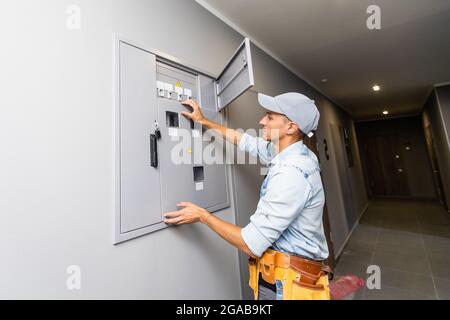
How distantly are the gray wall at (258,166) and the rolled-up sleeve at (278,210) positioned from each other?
0.65 metres

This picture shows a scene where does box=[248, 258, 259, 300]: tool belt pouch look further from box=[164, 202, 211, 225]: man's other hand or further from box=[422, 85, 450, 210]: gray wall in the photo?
box=[422, 85, 450, 210]: gray wall

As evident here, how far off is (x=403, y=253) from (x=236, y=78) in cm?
375

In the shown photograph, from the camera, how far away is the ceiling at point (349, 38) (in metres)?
1.69

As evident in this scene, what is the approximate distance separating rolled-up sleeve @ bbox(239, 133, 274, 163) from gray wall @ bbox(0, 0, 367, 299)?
0.61 meters

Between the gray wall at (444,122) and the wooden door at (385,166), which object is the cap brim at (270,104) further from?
the wooden door at (385,166)

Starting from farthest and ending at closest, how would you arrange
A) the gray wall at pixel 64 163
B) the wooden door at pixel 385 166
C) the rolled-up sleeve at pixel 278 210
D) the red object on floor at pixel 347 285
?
the wooden door at pixel 385 166 → the red object on floor at pixel 347 285 → the rolled-up sleeve at pixel 278 210 → the gray wall at pixel 64 163

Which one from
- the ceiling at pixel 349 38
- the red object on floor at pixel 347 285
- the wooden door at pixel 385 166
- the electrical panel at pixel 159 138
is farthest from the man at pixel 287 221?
the wooden door at pixel 385 166

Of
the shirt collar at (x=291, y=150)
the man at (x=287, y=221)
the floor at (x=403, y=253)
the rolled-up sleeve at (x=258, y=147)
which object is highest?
the rolled-up sleeve at (x=258, y=147)

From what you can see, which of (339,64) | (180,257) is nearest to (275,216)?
(180,257)

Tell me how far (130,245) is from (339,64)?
332 centimetres

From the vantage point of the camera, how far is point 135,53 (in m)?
0.96

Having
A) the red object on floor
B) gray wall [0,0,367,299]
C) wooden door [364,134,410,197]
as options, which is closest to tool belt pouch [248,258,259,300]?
gray wall [0,0,367,299]

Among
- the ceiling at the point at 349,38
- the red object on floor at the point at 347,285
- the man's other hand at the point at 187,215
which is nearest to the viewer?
the man's other hand at the point at 187,215

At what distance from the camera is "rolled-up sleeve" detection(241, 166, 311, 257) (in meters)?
0.82
